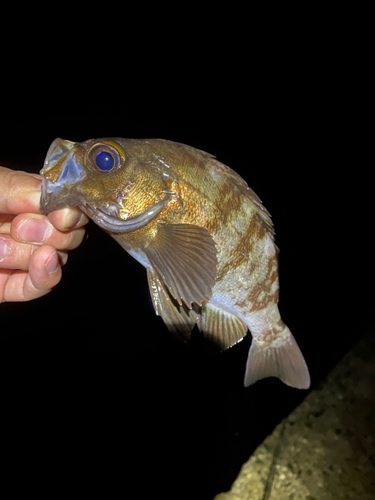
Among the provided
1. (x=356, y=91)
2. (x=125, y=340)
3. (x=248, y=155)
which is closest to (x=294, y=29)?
(x=356, y=91)

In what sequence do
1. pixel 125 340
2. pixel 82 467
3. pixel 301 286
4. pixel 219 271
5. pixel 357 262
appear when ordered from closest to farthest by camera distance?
1. pixel 219 271
2. pixel 82 467
3. pixel 125 340
4. pixel 301 286
5. pixel 357 262

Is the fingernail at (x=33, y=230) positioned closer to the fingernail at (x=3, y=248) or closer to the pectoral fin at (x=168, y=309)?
Result: the fingernail at (x=3, y=248)

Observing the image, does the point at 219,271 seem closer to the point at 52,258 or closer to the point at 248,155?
the point at 52,258

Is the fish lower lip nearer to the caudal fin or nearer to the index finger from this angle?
the index finger

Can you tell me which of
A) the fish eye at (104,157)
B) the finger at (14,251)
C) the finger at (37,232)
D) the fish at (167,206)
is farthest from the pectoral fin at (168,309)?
the finger at (14,251)

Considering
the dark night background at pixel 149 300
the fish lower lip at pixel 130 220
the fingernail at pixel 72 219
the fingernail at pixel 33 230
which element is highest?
the fish lower lip at pixel 130 220

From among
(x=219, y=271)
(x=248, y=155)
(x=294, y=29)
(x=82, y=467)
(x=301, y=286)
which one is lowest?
(x=82, y=467)

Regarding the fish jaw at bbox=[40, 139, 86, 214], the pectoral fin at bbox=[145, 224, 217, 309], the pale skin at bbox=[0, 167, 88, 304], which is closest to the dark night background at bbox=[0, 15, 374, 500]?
the pale skin at bbox=[0, 167, 88, 304]

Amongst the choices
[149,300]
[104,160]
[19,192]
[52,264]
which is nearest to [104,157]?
[104,160]
